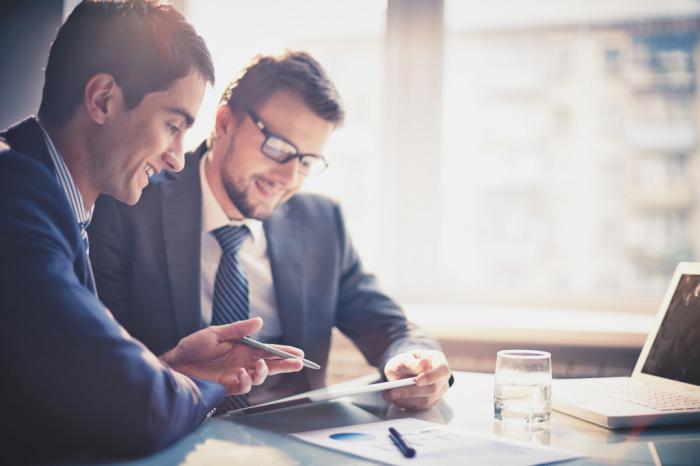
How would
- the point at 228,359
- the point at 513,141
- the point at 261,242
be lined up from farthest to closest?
the point at 513,141 < the point at 261,242 < the point at 228,359

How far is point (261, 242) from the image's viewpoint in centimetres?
185

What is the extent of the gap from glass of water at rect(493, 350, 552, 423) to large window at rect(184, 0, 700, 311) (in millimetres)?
1485

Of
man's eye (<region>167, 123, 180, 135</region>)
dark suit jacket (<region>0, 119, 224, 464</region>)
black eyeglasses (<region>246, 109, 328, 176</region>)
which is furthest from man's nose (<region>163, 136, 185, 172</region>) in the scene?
black eyeglasses (<region>246, 109, 328, 176</region>)

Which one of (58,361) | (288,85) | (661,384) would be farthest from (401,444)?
(288,85)

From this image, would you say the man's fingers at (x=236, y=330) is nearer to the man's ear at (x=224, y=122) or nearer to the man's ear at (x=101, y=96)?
the man's ear at (x=101, y=96)

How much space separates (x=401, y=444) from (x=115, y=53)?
2.62 ft

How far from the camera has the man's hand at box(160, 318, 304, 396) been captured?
112cm

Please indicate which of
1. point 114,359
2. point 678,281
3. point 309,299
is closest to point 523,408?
point 678,281

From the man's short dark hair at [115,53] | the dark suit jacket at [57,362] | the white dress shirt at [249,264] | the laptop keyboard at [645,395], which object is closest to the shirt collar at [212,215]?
the white dress shirt at [249,264]

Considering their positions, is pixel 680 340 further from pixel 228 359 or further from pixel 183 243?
pixel 183 243

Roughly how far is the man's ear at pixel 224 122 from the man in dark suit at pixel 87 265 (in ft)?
1.93

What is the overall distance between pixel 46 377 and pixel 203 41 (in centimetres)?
70

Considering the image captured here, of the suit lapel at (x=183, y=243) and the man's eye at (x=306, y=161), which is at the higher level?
the man's eye at (x=306, y=161)

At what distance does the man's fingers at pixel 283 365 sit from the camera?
3.80 feet
